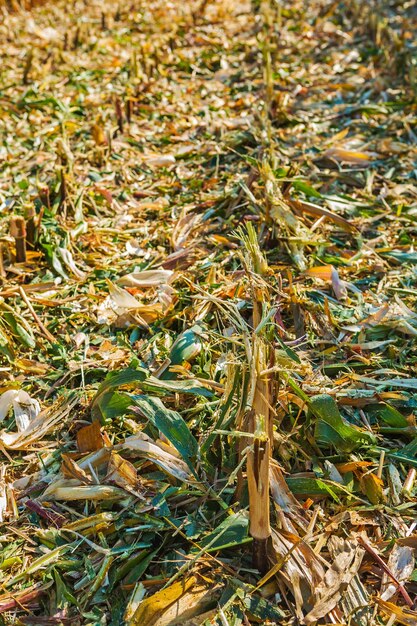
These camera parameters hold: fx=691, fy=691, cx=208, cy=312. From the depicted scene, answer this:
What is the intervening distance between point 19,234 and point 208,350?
0.98m

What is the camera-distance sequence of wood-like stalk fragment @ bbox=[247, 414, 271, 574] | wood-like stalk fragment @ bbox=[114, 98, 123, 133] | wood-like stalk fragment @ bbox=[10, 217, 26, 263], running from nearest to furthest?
wood-like stalk fragment @ bbox=[247, 414, 271, 574] → wood-like stalk fragment @ bbox=[10, 217, 26, 263] → wood-like stalk fragment @ bbox=[114, 98, 123, 133]

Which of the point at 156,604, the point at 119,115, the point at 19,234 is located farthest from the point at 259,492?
the point at 119,115

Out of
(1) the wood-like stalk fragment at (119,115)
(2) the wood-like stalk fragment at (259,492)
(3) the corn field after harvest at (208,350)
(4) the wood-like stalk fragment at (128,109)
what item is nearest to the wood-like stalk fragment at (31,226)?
(3) the corn field after harvest at (208,350)

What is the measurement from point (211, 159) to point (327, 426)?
2.00m

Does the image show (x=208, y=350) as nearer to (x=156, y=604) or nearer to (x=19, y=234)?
(x=156, y=604)

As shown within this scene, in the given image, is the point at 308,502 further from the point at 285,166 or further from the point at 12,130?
the point at 12,130

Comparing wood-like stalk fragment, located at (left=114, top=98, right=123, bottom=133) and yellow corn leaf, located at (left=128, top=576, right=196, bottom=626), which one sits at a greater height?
wood-like stalk fragment, located at (left=114, top=98, right=123, bottom=133)

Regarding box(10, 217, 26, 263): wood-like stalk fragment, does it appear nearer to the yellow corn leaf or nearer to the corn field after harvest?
the corn field after harvest

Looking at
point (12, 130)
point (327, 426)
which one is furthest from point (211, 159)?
point (327, 426)

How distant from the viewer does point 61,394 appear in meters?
2.14

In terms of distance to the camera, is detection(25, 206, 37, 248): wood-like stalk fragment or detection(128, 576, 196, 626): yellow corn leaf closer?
detection(128, 576, 196, 626): yellow corn leaf

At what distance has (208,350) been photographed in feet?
7.14

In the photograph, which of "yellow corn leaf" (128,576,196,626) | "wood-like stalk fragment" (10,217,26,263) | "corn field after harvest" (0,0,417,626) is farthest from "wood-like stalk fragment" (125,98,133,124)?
"yellow corn leaf" (128,576,196,626)

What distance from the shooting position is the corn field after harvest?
1570 mm
